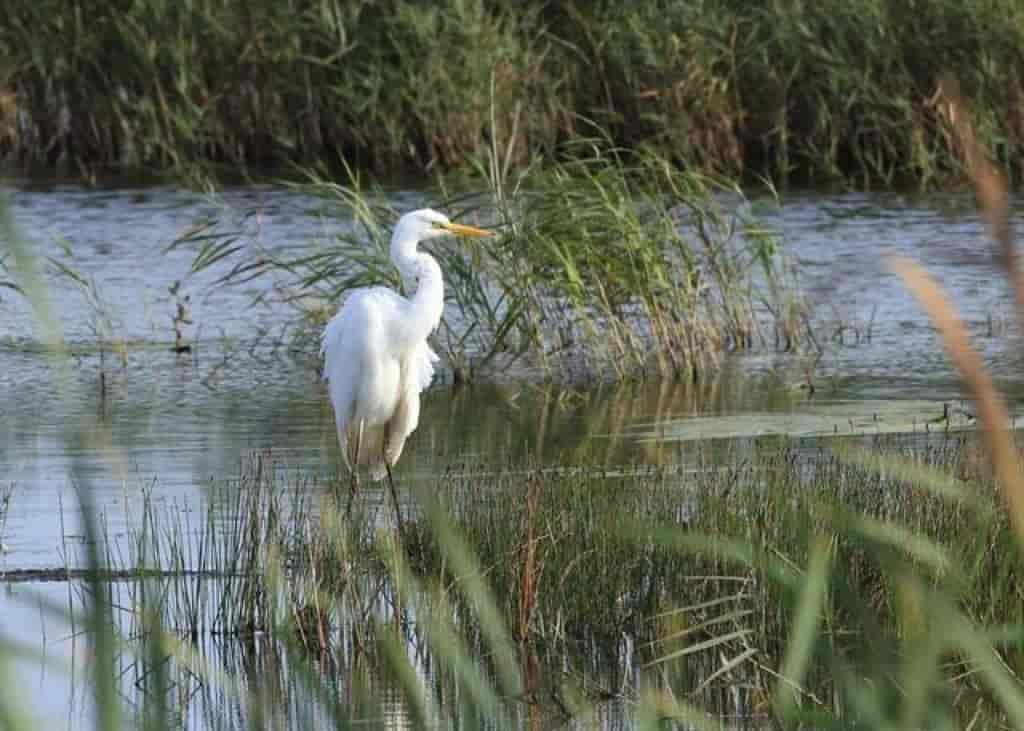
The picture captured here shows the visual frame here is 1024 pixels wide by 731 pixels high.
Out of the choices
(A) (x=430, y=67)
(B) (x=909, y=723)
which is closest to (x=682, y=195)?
(A) (x=430, y=67)

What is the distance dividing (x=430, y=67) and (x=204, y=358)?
525 centimetres

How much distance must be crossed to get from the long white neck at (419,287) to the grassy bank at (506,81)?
27.4ft

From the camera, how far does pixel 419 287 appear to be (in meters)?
7.61

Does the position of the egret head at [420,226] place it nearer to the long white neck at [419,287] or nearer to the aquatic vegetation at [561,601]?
the long white neck at [419,287]

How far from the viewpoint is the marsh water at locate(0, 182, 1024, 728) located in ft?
26.2

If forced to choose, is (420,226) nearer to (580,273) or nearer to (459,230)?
(459,230)

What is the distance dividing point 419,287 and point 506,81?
933 centimetres

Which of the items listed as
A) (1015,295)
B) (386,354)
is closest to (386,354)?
(386,354)

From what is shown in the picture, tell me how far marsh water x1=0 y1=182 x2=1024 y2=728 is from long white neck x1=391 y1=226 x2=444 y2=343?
0.58 meters

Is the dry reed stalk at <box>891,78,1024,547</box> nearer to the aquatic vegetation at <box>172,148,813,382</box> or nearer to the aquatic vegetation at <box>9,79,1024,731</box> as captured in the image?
the aquatic vegetation at <box>9,79,1024,731</box>

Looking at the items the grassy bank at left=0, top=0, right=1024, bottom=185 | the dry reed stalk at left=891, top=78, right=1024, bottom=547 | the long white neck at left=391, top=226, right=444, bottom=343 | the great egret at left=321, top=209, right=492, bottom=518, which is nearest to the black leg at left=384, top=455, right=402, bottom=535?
the great egret at left=321, top=209, right=492, bottom=518

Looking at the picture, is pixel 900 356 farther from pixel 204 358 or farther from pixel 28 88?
pixel 28 88

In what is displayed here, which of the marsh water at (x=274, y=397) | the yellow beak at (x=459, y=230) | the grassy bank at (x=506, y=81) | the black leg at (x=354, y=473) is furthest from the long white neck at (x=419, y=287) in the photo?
the grassy bank at (x=506, y=81)

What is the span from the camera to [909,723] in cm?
252
